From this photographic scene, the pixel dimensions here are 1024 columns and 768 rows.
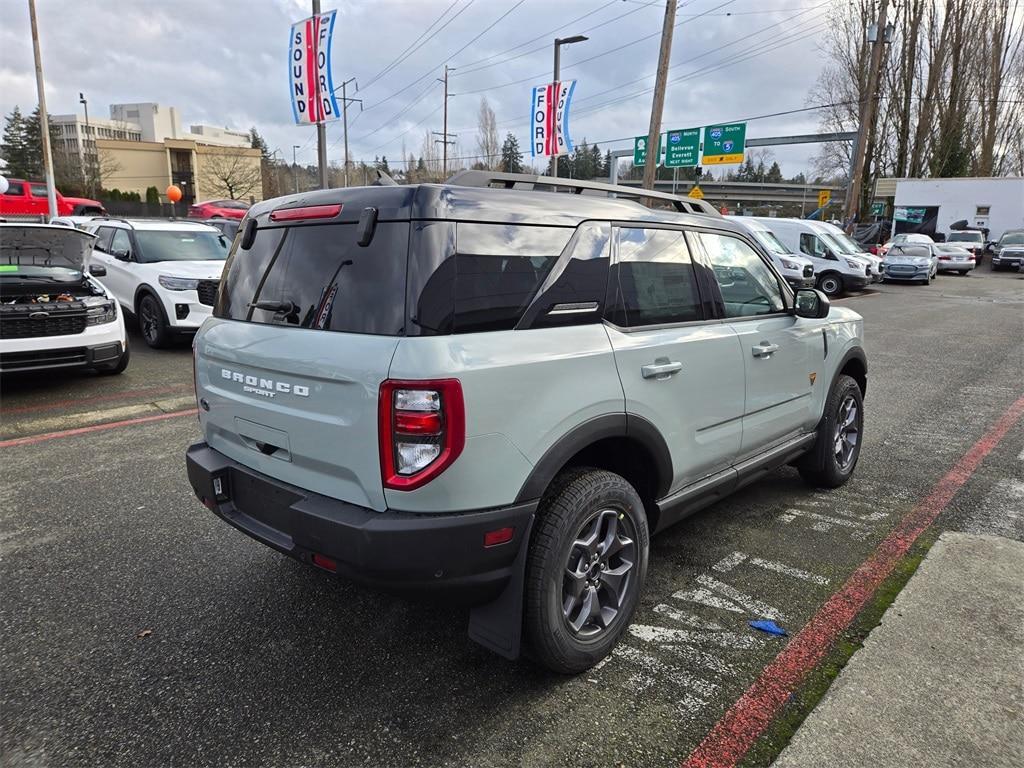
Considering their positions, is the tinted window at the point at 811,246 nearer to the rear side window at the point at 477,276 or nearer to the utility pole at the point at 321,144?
the utility pole at the point at 321,144

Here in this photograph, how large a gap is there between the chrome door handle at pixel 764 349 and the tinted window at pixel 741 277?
7.1 inches

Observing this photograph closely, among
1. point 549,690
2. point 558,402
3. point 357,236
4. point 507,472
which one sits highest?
point 357,236

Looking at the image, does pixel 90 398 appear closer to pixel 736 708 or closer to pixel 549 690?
pixel 549 690

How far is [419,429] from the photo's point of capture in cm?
210

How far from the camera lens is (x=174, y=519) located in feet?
13.1

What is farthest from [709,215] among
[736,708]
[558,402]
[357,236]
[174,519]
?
[174,519]

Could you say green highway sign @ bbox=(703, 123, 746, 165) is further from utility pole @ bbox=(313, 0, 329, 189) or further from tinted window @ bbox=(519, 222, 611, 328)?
tinted window @ bbox=(519, 222, 611, 328)

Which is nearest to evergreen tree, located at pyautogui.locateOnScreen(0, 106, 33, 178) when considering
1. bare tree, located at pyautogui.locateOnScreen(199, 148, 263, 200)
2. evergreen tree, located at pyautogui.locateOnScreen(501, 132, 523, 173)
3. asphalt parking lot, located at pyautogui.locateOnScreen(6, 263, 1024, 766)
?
bare tree, located at pyautogui.locateOnScreen(199, 148, 263, 200)

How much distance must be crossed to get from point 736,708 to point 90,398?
265 inches

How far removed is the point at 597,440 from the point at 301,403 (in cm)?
110

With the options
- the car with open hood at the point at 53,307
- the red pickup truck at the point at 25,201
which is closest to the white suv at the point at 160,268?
the car with open hood at the point at 53,307

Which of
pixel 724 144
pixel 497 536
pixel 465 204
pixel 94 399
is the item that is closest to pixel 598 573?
pixel 497 536

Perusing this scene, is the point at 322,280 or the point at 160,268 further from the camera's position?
the point at 160,268

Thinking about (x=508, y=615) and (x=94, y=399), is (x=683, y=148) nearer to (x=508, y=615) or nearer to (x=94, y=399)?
(x=94, y=399)
